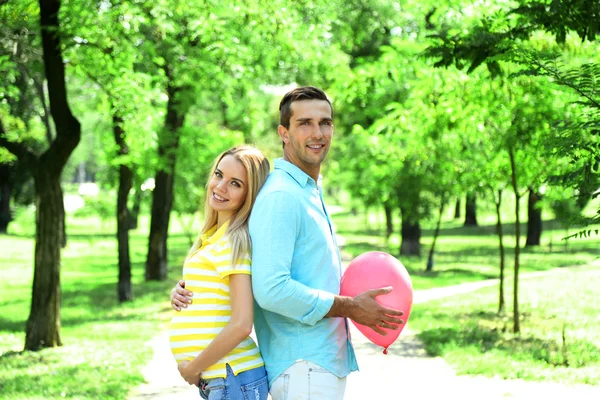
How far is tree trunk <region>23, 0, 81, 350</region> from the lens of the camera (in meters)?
10.5

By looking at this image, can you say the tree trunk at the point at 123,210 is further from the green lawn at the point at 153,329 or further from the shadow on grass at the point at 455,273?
the shadow on grass at the point at 455,273

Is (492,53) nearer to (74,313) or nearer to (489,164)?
(489,164)

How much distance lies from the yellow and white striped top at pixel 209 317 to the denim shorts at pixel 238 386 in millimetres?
21

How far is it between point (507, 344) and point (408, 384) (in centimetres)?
278

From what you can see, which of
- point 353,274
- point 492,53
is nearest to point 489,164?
point 492,53

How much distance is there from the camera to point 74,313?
15.8 meters

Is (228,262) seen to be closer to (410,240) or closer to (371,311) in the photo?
(371,311)

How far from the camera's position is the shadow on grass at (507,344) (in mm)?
9383

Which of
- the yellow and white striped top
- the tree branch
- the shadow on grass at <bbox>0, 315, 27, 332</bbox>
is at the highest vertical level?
the tree branch

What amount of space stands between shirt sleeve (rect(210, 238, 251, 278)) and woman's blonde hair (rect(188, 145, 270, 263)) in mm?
14

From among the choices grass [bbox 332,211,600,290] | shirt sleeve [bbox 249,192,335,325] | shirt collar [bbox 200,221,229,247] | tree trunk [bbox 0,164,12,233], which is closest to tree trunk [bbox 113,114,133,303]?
grass [bbox 332,211,600,290]

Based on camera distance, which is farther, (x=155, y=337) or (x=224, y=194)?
Result: (x=155, y=337)

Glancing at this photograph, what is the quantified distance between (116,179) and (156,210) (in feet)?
6.05

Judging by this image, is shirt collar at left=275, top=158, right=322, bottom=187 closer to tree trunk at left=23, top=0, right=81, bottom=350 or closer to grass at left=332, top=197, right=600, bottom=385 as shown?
grass at left=332, top=197, right=600, bottom=385
